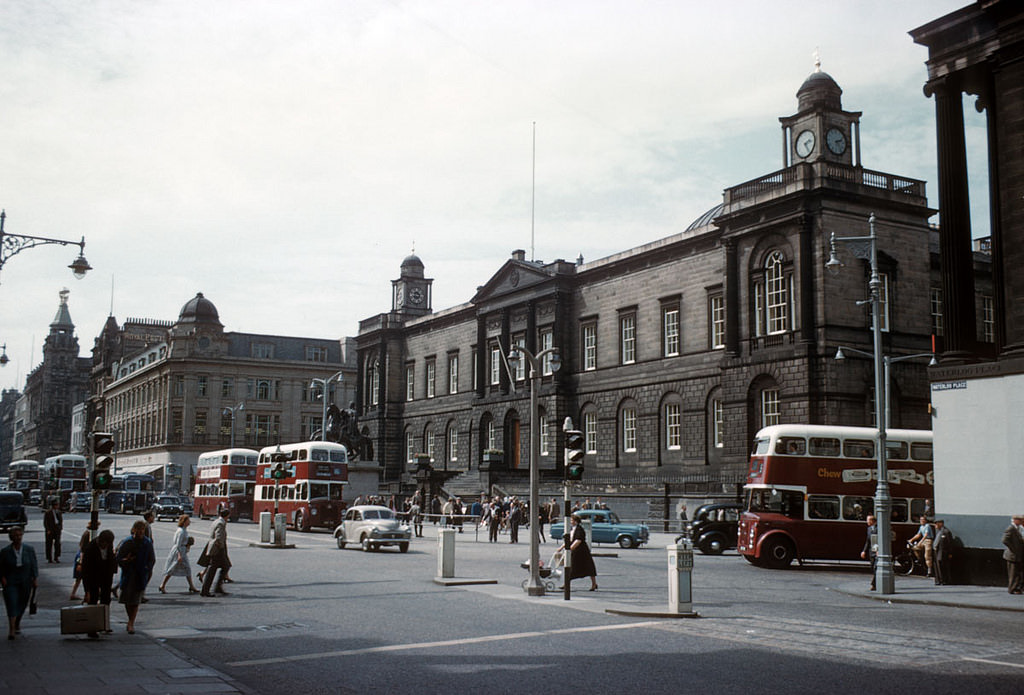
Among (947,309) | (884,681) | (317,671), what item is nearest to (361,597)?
(317,671)

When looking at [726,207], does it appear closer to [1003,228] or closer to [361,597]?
[1003,228]

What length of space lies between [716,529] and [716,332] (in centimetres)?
1661

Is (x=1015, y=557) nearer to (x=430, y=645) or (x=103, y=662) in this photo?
(x=430, y=645)

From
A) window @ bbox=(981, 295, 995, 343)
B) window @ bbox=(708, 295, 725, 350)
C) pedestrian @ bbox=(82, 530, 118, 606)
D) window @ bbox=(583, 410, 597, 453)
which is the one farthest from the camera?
window @ bbox=(583, 410, 597, 453)

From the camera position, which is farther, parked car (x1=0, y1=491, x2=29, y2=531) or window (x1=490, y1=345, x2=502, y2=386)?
window (x1=490, y1=345, x2=502, y2=386)

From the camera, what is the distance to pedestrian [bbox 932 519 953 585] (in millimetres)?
24609

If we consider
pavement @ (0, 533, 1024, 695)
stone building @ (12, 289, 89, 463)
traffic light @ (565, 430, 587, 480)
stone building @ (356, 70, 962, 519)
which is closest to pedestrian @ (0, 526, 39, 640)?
pavement @ (0, 533, 1024, 695)

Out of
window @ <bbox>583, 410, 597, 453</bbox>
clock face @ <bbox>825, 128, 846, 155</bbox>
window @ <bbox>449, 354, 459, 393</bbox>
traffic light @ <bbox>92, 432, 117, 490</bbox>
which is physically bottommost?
traffic light @ <bbox>92, 432, 117, 490</bbox>

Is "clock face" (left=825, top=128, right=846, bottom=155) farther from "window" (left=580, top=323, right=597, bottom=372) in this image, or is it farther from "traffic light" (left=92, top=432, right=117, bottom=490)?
"traffic light" (left=92, top=432, right=117, bottom=490)

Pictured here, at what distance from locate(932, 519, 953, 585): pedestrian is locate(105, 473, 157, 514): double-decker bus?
2215 inches

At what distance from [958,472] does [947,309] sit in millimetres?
5037

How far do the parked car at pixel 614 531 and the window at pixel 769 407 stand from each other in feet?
31.6

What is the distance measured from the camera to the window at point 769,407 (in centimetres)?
4488

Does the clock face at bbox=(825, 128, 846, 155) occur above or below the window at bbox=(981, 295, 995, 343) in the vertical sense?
above
